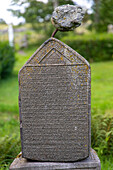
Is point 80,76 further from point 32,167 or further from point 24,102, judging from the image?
point 32,167

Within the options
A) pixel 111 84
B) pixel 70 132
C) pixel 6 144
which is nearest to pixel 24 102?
pixel 70 132

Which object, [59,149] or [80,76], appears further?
[59,149]

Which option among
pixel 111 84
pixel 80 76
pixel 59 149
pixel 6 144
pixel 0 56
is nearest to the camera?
pixel 80 76

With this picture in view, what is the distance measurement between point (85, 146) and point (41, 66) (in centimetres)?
82

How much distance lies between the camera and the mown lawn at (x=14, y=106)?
2.96 meters

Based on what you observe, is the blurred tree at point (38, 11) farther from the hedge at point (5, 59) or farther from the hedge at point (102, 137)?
the hedge at point (102, 137)

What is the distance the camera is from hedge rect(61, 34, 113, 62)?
456 inches

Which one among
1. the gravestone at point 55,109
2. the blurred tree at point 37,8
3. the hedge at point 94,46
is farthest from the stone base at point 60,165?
the hedge at point 94,46

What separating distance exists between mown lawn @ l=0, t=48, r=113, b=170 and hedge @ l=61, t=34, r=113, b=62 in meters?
1.65

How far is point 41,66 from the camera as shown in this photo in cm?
193

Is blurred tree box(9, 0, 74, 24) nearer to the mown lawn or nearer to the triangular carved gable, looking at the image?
the mown lawn

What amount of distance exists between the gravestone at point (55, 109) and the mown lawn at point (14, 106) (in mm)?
670

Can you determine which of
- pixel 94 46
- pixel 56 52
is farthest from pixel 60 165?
pixel 94 46

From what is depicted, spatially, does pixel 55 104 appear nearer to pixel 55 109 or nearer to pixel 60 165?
pixel 55 109
